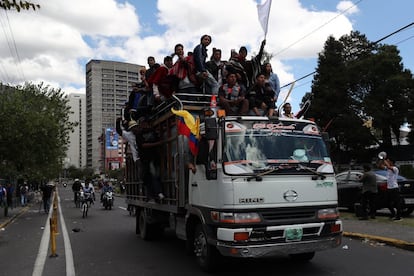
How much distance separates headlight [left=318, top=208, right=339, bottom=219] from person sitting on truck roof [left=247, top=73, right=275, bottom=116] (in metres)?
2.14

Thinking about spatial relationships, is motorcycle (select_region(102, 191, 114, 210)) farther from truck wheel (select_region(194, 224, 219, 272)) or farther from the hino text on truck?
truck wheel (select_region(194, 224, 219, 272))

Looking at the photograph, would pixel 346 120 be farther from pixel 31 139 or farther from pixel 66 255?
pixel 66 255

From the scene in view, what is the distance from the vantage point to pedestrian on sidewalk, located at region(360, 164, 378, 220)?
13.6 metres

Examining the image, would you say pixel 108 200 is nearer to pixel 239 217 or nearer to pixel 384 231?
pixel 384 231

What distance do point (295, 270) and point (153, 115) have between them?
4604mm

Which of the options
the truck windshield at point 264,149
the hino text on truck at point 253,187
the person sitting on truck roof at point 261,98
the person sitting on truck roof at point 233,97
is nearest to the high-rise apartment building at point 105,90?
the person sitting on truck roof at point 233,97

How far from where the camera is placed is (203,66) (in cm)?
884

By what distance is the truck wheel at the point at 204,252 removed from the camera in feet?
23.3

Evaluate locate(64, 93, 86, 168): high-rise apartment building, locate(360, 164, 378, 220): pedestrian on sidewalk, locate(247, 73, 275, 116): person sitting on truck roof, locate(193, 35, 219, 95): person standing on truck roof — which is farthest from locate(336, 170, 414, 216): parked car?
locate(64, 93, 86, 168): high-rise apartment building

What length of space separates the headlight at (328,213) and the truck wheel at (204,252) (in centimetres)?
171

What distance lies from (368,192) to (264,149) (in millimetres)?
8008

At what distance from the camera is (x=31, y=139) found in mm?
24672

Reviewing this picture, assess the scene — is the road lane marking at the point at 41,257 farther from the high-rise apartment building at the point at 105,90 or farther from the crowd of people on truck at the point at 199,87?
the high-rise apartment building at the point at 105,90

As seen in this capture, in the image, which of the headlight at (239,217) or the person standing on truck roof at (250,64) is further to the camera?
the person standing on truck roof at (250,64)
